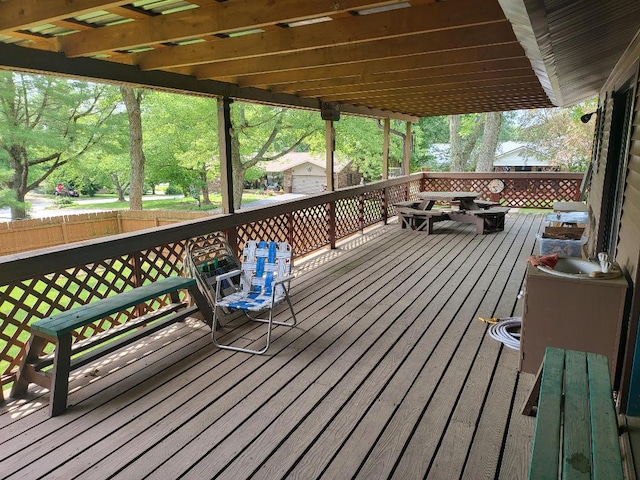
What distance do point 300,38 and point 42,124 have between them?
11180 millimetres

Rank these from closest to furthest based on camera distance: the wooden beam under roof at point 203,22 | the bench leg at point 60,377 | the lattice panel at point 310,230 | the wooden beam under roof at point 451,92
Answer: the wooden beam under roof at point 203,22 → the bench leg at point 60,377 → the wooden beam under roof at point 451,92 → the lattice panel at point 310,230

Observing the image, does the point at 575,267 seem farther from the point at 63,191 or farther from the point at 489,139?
the point at 63,191

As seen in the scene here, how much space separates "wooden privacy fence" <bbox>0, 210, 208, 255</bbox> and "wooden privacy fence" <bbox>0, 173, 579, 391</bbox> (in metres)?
1.35

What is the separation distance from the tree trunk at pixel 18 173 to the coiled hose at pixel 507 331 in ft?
39.5

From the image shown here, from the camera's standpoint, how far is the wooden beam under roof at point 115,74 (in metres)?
2.78

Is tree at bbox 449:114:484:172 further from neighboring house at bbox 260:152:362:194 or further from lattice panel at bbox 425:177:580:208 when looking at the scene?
neighboring house at bbox 260:152:362:194

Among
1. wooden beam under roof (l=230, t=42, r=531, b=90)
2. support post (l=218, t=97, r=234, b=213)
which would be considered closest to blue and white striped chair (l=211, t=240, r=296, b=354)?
support post (l=218, t=97, r=234, b=213)

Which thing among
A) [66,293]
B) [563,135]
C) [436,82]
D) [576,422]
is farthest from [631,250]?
[563,135]

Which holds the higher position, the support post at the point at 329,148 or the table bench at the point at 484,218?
the support post at the point at 329,148

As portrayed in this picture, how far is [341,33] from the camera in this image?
9.38 ft

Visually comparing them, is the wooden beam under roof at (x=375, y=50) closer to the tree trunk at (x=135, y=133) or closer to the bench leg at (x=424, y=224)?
the bench leg at (x=424, y=224)

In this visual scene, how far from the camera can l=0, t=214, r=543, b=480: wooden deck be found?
200cm

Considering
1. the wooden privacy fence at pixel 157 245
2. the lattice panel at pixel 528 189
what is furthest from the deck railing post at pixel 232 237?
the lattice panel at pixel 528 189

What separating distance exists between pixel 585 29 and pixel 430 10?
841 mm
